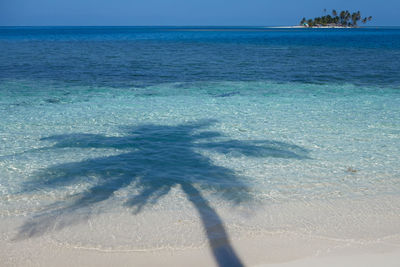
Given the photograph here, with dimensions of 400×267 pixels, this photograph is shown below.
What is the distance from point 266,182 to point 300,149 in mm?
2835

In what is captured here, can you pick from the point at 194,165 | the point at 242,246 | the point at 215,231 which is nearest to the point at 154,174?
the point at 194,165

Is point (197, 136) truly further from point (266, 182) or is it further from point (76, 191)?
point (76, 191)

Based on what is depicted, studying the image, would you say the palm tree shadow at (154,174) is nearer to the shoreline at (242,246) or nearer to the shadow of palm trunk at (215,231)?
the shadow of palm trunk at (215,231)

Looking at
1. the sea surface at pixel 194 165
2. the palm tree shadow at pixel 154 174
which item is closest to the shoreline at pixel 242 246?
the sea surface at pixel 194 165

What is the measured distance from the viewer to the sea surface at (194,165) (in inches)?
272

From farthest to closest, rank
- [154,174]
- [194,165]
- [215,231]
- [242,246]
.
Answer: [194,165] < [154,174] < [215,231] < [242,246]

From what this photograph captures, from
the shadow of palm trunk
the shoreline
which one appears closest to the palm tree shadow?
the shadow of palm trunk

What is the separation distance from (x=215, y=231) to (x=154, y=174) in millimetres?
3131

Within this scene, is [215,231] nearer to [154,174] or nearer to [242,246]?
[242,246]

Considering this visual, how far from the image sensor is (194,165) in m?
9.95

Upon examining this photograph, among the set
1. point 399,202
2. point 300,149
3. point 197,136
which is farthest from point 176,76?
point 399,202

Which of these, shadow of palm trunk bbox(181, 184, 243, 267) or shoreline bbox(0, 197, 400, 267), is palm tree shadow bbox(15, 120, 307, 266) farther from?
shoreline bbox(0, 197, 400, 267)

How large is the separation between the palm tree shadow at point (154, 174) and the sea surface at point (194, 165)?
0.04 meters

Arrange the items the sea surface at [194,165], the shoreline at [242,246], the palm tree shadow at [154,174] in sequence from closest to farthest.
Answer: the shoreline at [242,246] → the sea surface at [194,165] → the palm tree shadow at [154,174]
